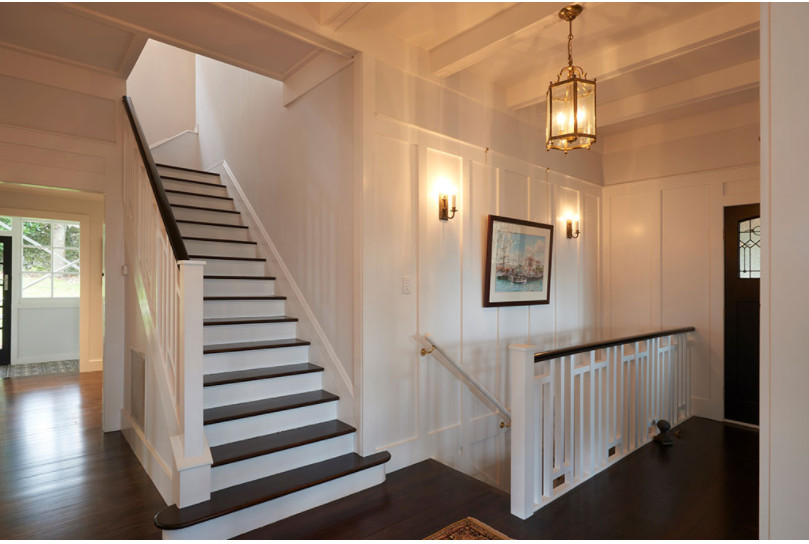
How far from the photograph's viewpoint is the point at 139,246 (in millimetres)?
3596

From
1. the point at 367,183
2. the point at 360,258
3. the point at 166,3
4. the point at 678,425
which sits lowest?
the point at 678,425

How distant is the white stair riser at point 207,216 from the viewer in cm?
461

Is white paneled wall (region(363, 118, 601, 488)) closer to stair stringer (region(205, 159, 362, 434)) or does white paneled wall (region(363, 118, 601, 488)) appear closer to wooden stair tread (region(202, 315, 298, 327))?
stair stringer (region(205, 159, 362, 434))

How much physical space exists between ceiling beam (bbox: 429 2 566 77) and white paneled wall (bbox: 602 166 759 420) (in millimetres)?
3092

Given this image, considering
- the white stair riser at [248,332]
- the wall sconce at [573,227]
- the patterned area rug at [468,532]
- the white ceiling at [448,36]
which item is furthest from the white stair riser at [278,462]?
the wall sconce at [573,227]

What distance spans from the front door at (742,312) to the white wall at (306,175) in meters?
3.99

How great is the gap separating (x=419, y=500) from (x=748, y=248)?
4.15 m

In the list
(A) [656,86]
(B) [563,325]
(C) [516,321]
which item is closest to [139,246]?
(C) [516,321]

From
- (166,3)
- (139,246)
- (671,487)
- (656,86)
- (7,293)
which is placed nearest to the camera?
(166,3)

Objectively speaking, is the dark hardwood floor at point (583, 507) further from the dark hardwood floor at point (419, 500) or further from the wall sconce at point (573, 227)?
the wall sconce at point (573, 227)

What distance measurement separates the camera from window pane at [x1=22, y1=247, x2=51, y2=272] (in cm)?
721

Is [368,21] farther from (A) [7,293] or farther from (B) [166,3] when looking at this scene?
(A) [7,293]

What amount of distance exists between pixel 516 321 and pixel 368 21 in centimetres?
287

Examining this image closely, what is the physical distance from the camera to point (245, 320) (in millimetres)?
3701
